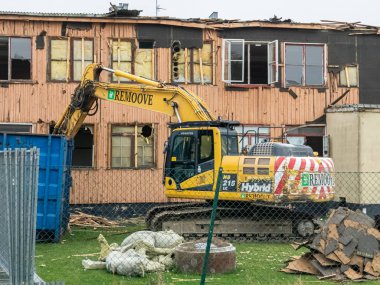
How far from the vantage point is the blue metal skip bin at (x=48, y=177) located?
17.5 meters

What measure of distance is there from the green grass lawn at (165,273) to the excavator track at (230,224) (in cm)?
55

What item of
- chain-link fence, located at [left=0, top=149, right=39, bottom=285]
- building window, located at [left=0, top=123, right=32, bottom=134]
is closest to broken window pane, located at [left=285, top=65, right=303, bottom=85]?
building window, located at [left=0, top=123, right=32, bottom=134]

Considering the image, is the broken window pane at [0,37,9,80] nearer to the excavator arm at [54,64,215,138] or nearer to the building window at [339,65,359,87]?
the excavator arm at [54,64,215,138]

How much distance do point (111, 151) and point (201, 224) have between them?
713cm

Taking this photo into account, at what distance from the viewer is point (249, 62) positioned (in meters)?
26.4

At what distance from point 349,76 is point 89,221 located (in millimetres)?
11675

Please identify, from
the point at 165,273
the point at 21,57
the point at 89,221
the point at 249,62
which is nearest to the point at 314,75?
the point at 249,62

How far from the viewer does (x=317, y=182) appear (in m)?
18.2

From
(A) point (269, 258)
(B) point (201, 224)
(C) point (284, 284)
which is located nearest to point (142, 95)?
(B) point (201, 224)

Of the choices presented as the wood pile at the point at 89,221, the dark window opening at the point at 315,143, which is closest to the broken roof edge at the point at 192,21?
the dark window opening at the point at 315,143

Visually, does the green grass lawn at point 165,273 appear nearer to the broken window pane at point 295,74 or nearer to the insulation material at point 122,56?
the insulation material at point 122,56

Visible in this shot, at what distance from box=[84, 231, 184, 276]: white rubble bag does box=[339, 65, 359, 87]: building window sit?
1424 cm

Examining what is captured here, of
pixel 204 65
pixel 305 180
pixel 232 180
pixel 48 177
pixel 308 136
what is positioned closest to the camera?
pixel 48 177

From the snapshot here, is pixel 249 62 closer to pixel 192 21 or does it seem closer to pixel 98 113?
pixel 192 21
